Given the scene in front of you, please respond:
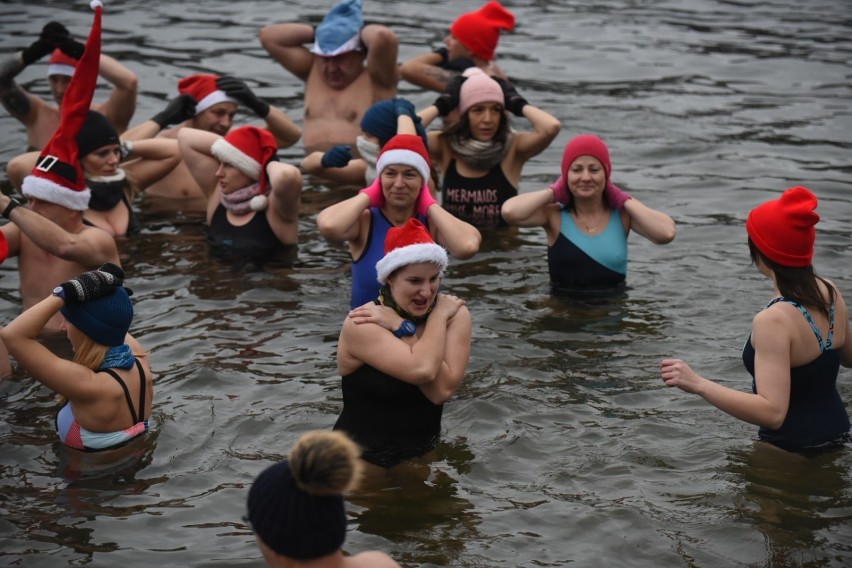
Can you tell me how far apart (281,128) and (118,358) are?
5804 millimetres

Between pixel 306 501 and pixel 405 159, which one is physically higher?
pixel 405 159

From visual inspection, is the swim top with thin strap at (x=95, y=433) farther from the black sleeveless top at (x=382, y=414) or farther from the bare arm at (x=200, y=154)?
the bare arm at (x=200, y=154)

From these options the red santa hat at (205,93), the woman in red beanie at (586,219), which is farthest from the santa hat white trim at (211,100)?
the woman in red beanie at (586,219)

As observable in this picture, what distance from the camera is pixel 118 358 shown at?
6660 millimetres

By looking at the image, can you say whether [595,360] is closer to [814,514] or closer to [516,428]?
[516,428]

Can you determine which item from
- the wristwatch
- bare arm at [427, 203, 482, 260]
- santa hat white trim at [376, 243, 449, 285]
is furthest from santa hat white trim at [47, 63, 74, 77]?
the wristwatch

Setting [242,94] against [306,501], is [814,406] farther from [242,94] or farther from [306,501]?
[242,94]

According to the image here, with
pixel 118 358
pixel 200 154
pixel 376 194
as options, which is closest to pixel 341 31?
pixel 200 154

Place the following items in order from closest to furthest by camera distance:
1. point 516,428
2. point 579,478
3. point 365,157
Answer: point 579,478, point 516,428, point 365,157

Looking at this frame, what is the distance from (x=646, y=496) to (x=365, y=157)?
426 cm

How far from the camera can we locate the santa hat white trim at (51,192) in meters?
8.16

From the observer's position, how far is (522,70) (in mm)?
17875

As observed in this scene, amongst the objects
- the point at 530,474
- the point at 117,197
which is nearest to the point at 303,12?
the point at 117,197

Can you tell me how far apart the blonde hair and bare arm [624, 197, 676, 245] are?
5789mm
